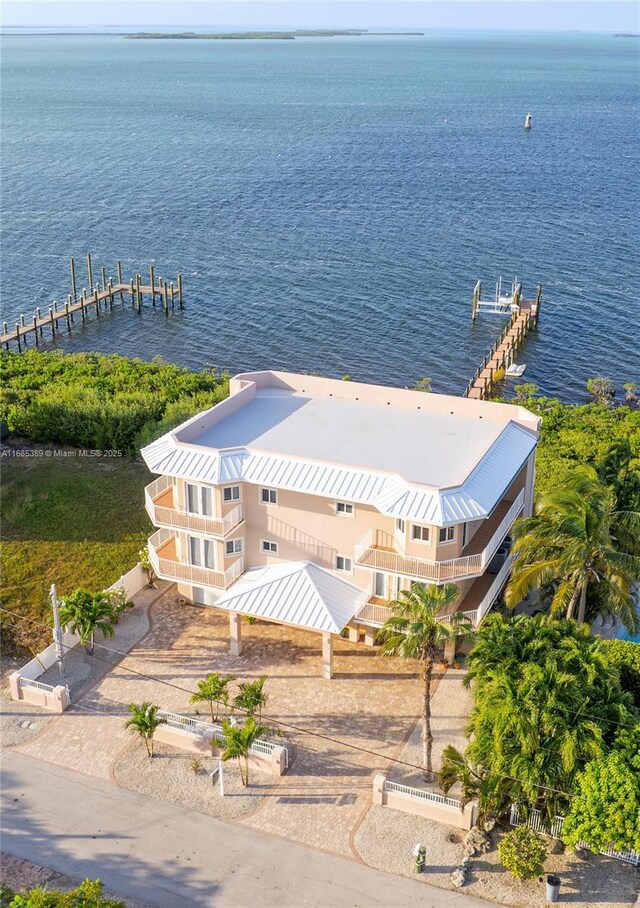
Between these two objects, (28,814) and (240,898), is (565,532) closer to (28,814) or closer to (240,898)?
(240,898)

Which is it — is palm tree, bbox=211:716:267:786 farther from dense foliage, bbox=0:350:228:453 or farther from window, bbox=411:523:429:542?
dense foliage, bbox=0:350:228:453

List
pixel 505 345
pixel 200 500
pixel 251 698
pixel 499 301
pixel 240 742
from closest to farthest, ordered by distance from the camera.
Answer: pixel 240 742
pixel 251 698
pixel 200 500
pixel 505 345
pixel 499 301

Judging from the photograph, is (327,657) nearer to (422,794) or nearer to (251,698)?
(251,698)

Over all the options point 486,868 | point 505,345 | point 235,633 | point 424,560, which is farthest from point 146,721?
point 505,345

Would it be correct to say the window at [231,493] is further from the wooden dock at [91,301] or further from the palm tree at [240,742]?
the wooden dock at [91,301]

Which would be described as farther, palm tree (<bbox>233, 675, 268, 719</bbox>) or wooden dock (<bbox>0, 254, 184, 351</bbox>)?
wooden dock (<bbox>0, 254, 184, 351</bbox>)

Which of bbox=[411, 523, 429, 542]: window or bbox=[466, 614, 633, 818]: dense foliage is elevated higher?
bbox=[411, 523, 429, 542]: window

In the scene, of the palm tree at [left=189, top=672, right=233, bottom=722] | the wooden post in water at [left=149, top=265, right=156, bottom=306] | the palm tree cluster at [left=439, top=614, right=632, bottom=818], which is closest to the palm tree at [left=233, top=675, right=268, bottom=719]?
the palm tree at [left=189, top=672, right=233, bottom=722]

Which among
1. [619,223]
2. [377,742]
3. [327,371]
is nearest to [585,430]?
[327,371]
